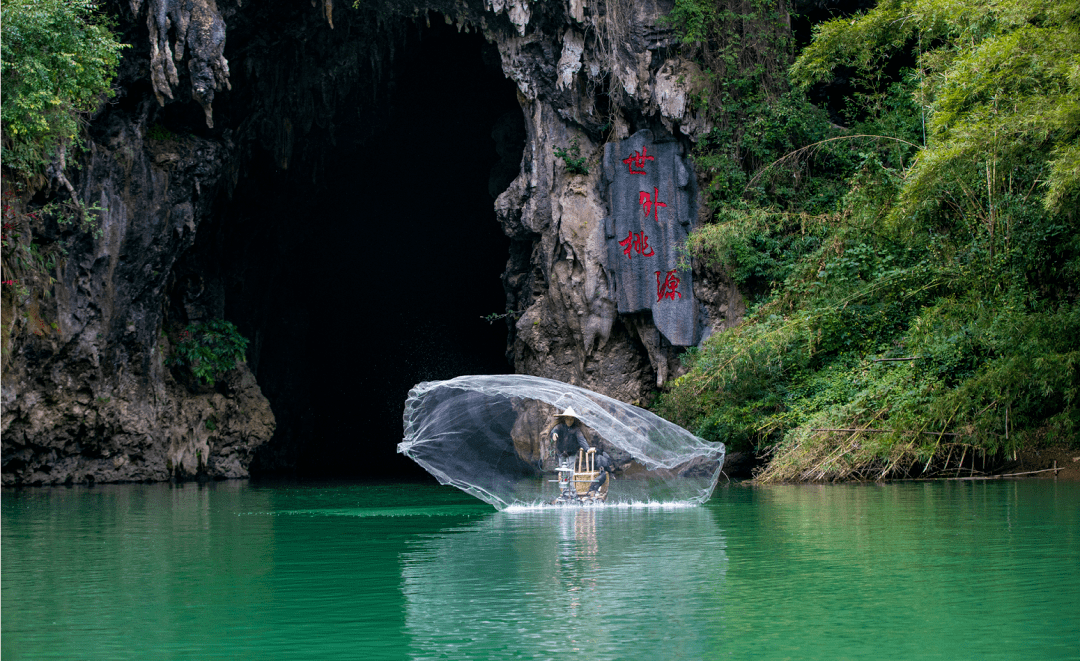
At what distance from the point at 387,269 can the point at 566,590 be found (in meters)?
23.7

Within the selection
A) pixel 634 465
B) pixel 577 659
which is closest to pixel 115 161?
pixel 634 465

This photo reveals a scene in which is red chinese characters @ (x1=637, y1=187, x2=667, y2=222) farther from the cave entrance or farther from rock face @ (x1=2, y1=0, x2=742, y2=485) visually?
Answer: the cave entrance

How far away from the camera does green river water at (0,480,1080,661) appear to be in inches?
137

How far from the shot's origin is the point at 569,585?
15.1 ft

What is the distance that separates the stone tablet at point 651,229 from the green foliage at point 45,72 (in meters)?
7.61

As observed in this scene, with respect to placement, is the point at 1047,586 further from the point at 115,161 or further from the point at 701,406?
the point at 115,161

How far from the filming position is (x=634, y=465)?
28.7 feet

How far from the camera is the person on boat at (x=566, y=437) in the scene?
870 centimetres

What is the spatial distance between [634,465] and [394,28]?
481 inches

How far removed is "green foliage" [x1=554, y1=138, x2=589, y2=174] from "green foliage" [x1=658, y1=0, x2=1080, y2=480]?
7.01 ft

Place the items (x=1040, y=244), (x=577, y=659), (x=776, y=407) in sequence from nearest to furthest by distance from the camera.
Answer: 1. (x=577, y=659)
2. (x=1040, y=244)
3. (x=776, y=407)

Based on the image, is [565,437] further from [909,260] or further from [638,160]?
[638,160]

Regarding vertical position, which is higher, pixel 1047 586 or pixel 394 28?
pixel 394 28

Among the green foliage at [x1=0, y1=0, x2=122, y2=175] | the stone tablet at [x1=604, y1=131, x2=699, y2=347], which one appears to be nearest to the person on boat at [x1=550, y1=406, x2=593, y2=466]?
the stone tablet at [x1=604, y1=131, x2=699, y2=347]
